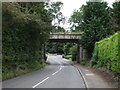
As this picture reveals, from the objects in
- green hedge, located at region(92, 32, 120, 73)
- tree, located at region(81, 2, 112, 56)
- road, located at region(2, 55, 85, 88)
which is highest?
tree, located at region(81, 2, 112, 56)

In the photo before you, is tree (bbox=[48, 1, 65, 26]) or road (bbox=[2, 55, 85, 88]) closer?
road (bbox=[2, 55, 85, 88])

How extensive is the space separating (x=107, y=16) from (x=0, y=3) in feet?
89.2

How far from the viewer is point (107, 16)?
1448 inches

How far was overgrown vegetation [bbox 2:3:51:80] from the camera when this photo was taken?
15.7m

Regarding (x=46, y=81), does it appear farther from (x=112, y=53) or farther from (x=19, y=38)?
(x=19, y=38)

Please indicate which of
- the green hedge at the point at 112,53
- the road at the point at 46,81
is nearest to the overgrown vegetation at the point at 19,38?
the road at the point at 46,81

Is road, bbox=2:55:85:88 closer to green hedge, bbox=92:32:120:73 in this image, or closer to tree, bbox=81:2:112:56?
green hedge, bbox=92:32:120:73

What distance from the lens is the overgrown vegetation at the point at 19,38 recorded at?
618 inches

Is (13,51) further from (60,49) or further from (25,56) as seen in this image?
(60,49)

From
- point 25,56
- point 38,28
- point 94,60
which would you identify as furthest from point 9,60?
point 94,60

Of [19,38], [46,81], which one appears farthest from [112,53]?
[19,38]

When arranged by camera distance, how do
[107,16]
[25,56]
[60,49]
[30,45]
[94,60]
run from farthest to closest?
[60,49] < [107,16] < [94,60] < [30,45] < [25,56]

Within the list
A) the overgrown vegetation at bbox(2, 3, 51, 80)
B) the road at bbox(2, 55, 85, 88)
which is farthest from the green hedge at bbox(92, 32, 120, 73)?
the overgrown vegetation at bbox(2, 3, 51, 80)

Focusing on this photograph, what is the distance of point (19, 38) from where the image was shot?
880 inches
